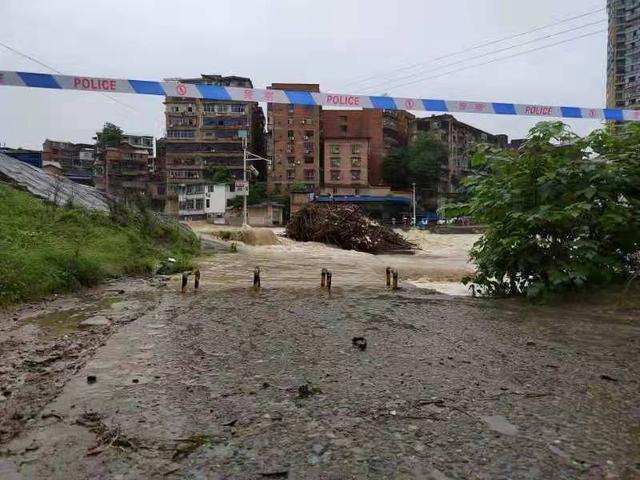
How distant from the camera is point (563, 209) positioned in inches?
327

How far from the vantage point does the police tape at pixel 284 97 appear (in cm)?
1357

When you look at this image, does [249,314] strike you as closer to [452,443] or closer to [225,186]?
[452,443]

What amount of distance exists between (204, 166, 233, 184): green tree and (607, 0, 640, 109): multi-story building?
59302 mm

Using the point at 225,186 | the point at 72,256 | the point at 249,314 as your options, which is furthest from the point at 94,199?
the point at 225,186

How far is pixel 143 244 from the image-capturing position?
56.0 feet

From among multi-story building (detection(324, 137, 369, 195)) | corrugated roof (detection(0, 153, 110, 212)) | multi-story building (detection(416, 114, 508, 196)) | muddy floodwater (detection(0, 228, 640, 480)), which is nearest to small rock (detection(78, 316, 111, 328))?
muddy floodwater (detection(0, 228, 640, 480))

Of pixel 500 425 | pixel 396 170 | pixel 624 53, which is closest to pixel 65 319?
pixel 500 425

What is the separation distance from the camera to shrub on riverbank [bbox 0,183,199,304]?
31.3ft

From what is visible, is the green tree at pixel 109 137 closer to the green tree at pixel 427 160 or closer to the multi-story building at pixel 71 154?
the multi-story building at pixel 71 154

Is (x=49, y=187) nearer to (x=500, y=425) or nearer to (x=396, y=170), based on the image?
(x=500, y=425)

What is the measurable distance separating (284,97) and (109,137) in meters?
79.9

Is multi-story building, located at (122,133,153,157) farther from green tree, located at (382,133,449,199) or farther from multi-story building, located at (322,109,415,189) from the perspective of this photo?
green tree, located at (382,133,449,199)

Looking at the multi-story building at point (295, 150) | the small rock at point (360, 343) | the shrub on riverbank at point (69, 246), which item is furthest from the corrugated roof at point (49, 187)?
the multi-story building at point (295, 150)

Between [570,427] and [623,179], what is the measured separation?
6056 mm
